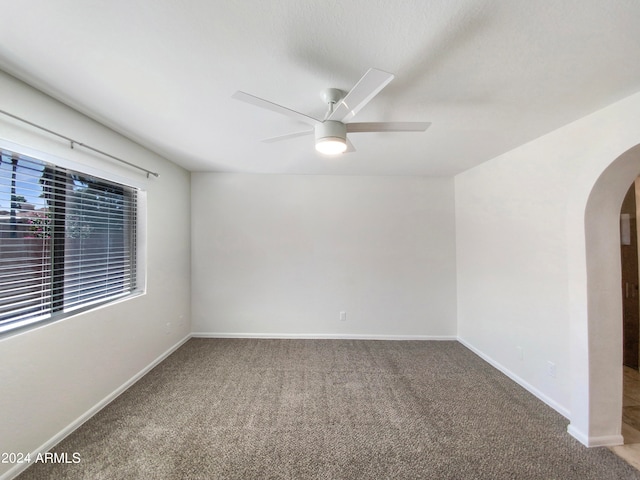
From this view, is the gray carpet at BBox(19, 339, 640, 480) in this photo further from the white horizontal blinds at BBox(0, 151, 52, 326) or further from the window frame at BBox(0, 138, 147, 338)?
the white horizontal blinds at BBox(0, 151, 52, 326)

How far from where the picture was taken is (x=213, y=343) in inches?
131

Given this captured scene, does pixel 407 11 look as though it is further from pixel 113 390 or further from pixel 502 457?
pixel 113 390

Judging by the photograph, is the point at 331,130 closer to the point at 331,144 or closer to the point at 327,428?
the point at 331,144

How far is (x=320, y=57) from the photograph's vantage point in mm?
1256

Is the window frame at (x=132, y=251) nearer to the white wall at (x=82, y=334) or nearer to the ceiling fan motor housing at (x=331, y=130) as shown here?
the white wall at (x=82, y=334)

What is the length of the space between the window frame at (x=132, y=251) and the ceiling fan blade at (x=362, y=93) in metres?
1.95

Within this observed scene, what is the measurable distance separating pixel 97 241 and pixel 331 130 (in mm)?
2273

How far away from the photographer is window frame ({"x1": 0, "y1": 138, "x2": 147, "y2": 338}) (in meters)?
1.54

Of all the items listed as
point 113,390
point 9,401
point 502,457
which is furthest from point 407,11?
point 113,390

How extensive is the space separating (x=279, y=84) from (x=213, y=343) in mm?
3238

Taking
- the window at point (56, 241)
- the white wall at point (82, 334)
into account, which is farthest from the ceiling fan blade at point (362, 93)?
the window at point (56, 241)

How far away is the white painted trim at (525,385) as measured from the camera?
2.03 meters

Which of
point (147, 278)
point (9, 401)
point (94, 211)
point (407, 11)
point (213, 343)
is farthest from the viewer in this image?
point (213, 343)

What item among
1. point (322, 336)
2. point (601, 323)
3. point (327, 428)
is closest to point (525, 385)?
point (601, 323)
